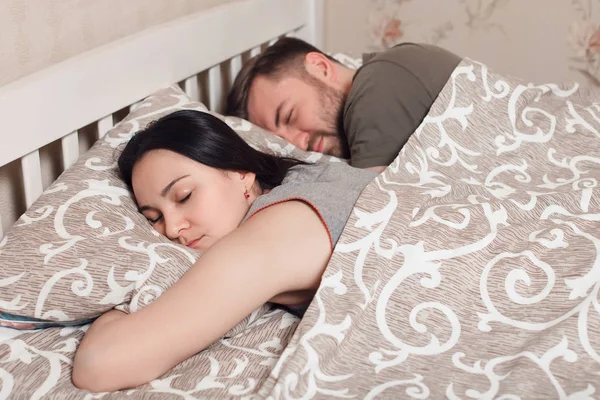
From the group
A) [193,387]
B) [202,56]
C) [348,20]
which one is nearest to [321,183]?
[193,387]

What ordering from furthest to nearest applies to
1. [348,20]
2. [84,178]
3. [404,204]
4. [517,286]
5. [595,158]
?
[348,20] < [595,158] < [84,178] < [404,204] < [517,286]

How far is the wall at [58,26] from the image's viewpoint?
1214 millimetres

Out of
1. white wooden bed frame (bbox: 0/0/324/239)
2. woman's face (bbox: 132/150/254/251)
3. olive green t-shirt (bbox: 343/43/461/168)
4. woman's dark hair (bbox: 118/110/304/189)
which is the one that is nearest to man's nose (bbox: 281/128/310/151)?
olive green t-shirt (bbox: 343/43/461/168)

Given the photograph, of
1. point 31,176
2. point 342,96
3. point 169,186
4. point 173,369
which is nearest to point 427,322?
point 173,369

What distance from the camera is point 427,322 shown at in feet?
3.28

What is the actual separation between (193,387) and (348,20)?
1.85 meters

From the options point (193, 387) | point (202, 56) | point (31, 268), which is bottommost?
point (193, 387)

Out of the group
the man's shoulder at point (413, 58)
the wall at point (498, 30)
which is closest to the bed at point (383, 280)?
the man's shoulder at point (413, 58)

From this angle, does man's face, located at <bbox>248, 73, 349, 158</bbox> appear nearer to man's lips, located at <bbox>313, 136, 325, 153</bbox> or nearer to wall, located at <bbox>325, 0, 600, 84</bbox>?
man's lips, located at <bbox>313, 136, 325, 153</bbox>

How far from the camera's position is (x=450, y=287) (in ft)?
3.32

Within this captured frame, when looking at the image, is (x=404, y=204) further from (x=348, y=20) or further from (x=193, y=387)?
(x=348, y=20)

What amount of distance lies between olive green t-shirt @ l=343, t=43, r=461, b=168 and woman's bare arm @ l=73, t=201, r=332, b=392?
0.55 m

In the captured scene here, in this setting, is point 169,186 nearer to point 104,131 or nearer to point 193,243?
point 193,243

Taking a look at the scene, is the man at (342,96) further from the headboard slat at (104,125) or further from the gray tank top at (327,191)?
the headboard slat at (104,125)
